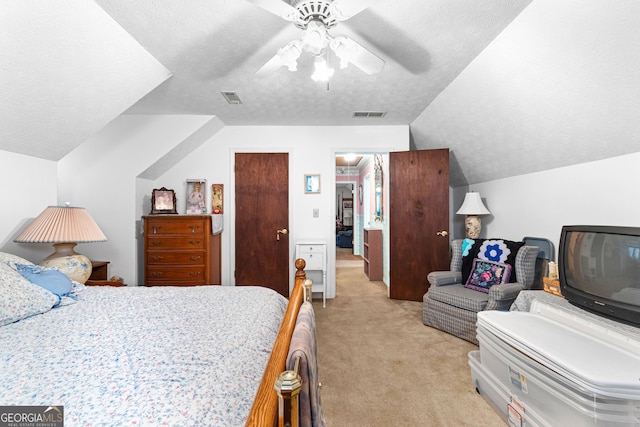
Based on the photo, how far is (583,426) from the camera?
1205mm

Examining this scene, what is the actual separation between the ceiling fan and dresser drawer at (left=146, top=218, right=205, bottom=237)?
7.05 ft

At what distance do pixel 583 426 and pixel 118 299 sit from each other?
2.27 m

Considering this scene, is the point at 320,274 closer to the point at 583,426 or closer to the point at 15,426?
the point at 583,426

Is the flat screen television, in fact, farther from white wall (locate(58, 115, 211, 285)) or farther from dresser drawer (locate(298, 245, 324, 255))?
white wall (locate(58, 115, 211, 285))

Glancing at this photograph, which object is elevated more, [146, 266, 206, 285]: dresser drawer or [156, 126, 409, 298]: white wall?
[156, 126, 409, 298]: white wall

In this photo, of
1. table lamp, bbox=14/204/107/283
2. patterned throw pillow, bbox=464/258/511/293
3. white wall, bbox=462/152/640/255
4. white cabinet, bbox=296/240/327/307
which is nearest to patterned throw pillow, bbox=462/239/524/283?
patterned throw pillow, bbox=464/258/511/293

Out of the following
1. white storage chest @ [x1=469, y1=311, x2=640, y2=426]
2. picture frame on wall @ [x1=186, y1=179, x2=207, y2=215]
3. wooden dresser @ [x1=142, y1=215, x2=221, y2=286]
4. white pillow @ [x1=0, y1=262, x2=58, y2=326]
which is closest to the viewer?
white storage chest @ [x1=469, y1=311, x2=640, y2=426]

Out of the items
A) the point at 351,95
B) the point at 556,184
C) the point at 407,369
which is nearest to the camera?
the point at 407,369

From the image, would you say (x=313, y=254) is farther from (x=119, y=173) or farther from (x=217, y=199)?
(x=119, y=173)

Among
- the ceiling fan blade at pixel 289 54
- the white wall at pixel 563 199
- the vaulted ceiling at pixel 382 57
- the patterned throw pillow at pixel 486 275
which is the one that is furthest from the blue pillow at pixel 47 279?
the white wall at pixel 563 199

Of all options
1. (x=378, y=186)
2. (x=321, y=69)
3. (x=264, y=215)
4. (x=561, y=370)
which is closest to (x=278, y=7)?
(x=321, y=69)

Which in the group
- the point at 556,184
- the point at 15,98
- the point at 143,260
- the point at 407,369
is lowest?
the point at 407,369

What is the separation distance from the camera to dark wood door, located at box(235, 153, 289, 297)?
155 inches

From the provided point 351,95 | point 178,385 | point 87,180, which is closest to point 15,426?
point 178,385
